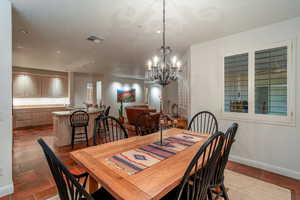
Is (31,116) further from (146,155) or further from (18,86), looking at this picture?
(146,155)

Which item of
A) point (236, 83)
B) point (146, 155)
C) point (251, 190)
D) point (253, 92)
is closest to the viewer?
point (146, 155)

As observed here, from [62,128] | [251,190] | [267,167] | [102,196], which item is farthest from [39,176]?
[267,167]

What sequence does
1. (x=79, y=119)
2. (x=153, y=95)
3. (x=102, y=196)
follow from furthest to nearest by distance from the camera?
1. (x=153, y=95)
2. (x=79, y=119)
3. (x=102, y=196)

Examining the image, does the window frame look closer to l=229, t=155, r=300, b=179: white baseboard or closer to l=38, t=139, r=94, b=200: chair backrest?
l=229, t=155, r=300, b=179: white baseboard

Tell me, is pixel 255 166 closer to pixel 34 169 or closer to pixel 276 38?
pixel 276 38

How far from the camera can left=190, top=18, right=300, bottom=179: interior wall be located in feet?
7.50

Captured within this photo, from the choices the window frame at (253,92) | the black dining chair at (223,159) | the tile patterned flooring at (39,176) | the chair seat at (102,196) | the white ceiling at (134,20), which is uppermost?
the white ceiling at (134,20)

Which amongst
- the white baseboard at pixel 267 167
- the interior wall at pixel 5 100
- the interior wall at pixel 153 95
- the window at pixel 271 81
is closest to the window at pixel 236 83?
→ the window at pixel 271 81

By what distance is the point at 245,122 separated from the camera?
2.72m

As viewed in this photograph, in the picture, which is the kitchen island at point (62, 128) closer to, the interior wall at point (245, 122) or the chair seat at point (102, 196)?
the chair seat at point (102, 196)

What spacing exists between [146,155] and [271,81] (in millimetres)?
2585

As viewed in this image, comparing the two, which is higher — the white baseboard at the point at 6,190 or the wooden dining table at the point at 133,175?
the wooden dining table at the point at 133,175

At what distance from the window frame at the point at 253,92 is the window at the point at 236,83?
58mm

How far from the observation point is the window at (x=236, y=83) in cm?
274
